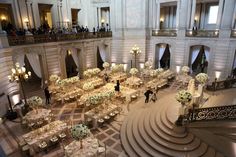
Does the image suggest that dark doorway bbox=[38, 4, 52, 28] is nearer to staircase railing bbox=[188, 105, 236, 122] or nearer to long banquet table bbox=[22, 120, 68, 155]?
long banquet table bbox=[22, 120, 68, 155]

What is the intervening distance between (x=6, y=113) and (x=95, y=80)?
7.86 meters

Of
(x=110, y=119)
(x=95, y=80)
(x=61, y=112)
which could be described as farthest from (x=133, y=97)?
(x=61, y=112)

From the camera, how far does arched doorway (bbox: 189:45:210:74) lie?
755 inches

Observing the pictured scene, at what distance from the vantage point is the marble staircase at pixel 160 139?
8445 millimetres

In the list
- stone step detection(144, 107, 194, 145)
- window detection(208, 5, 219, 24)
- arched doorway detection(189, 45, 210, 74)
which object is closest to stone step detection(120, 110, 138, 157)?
stone step detection(144, 107, 194, 145)

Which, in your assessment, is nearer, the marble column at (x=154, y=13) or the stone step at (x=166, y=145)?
the stone step at (x=166, y=145)

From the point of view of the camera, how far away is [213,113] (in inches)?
353

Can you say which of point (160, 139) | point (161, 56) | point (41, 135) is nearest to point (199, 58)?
point (161, 56)

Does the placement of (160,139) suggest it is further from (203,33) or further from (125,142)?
(203,33)

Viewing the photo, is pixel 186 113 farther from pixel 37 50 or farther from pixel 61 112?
pixel 37 50

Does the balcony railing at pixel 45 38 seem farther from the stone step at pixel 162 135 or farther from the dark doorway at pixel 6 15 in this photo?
the stone step at pixel 162 135

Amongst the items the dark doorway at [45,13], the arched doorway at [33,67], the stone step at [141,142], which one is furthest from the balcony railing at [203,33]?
the dark doorway at [45,13]

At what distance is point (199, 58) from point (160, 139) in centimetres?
1683

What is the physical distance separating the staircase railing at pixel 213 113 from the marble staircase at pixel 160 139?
0.86 metres
